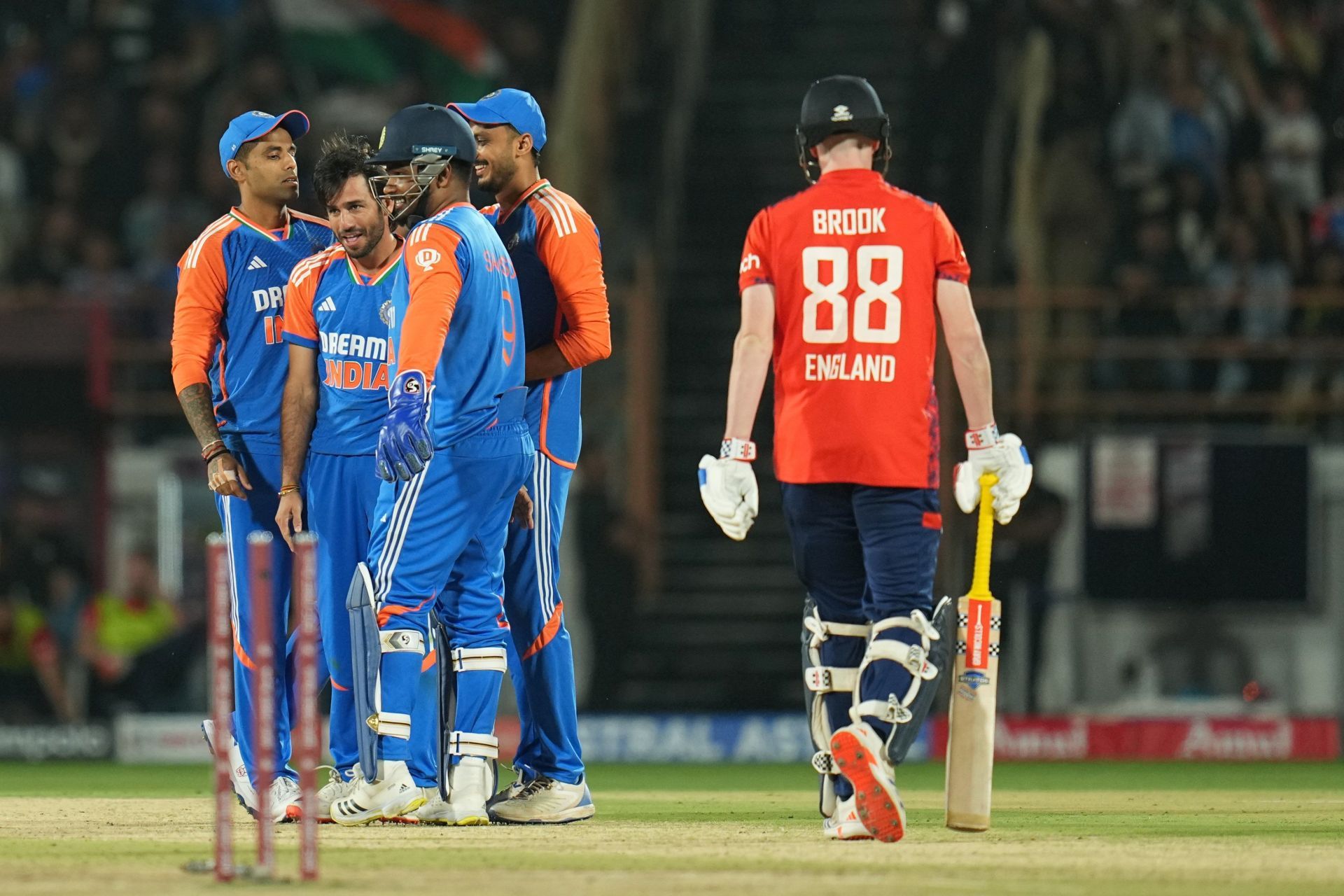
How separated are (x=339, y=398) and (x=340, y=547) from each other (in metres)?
0.48

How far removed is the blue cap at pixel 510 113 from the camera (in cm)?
743

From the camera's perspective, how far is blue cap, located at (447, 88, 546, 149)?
743 cm

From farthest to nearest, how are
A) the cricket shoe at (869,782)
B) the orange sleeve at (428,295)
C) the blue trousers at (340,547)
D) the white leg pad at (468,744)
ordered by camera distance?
the blue trousers at (340,547), the white leg pad at (468,744), the orange sleeve at (428,295), the cricket shoe at (869,782)

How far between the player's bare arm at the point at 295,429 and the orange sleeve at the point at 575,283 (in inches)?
31.8

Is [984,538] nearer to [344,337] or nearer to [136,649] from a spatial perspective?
[344,337]

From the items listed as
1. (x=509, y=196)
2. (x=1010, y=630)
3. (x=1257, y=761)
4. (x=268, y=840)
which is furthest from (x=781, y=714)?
(x=268, y=840)

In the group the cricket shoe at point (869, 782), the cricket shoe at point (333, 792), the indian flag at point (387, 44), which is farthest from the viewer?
the indian flag at point (387, 44)

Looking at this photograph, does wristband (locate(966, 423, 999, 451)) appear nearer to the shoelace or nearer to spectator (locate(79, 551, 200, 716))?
the shoelace

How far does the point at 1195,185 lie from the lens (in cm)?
1606

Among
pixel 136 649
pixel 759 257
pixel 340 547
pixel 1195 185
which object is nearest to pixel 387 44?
pixel 136 649

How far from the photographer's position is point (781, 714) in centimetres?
1413

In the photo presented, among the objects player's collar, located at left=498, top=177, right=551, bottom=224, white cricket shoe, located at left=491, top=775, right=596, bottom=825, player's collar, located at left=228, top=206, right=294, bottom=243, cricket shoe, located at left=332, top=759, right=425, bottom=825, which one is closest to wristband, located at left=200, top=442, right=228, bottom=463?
player's collar, located at left=228, top=206, right=294, bottom=243

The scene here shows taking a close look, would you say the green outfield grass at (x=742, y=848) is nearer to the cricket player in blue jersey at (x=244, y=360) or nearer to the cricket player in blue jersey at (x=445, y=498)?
the cricket player in blue jersey at (x=445, y=498)

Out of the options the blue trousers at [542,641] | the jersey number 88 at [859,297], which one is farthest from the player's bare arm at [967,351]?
the blue trousers at [542,641]
